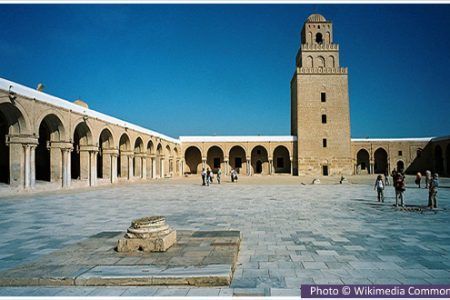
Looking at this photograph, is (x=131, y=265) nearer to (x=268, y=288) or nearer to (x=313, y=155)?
(x=268, y=288)

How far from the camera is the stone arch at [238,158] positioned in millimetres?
35938

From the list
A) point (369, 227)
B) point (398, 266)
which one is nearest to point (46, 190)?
point (369, 227)

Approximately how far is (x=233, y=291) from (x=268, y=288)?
37cm

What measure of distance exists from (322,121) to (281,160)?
6652 millimetres

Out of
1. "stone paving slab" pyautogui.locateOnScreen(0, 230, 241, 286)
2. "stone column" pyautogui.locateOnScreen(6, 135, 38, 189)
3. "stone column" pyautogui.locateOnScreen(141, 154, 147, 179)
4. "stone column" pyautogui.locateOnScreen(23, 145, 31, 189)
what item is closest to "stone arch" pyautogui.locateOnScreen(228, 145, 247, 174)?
"stone column" pyautogui.locateOnScreen(141, 154, 147, 179)

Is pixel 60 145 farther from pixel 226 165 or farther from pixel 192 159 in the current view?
pixel 192 159

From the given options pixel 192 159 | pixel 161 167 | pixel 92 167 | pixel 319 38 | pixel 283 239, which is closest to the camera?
pixel 283 239

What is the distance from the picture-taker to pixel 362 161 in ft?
118

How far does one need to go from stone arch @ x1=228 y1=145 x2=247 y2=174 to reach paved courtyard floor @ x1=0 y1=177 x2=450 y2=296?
2612 cm

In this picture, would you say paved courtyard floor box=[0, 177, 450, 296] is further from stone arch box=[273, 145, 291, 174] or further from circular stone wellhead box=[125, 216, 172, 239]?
stone arch box=[273, 145, 291, 174]

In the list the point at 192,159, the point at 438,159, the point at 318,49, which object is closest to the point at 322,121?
the point at 318,49

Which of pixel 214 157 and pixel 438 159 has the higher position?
pixel 214 157

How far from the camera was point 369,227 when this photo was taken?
20.2ft

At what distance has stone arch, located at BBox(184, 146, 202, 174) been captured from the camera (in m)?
36.8
